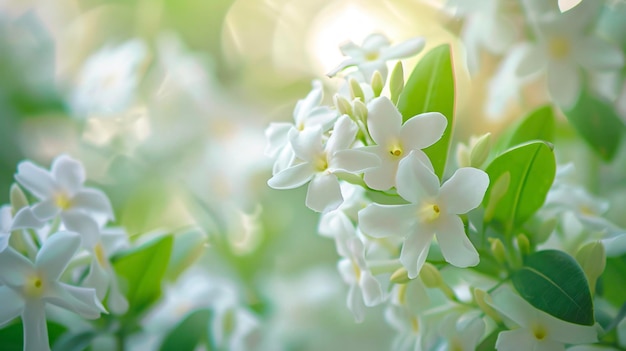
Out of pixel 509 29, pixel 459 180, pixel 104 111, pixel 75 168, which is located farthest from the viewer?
pixel 104 111

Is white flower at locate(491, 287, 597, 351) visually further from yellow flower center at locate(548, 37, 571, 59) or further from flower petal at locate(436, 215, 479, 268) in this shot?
yellow flower center at locate(548, 37, 571, 59)

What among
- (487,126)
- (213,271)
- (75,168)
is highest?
(75,168)

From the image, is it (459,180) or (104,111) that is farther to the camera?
(104,111)

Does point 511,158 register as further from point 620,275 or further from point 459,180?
point 620,275

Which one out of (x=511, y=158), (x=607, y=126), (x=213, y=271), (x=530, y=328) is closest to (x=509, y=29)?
(x=607, y=126)

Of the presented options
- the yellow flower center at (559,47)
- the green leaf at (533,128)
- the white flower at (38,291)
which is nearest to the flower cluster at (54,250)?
the white flower at (38,291)

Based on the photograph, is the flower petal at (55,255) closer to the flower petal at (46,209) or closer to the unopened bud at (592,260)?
the flower petal at (46,209)

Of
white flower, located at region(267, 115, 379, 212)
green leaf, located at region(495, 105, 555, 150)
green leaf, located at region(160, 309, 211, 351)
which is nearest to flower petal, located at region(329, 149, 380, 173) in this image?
white flower, located at region(267, 115, 379, 212)
